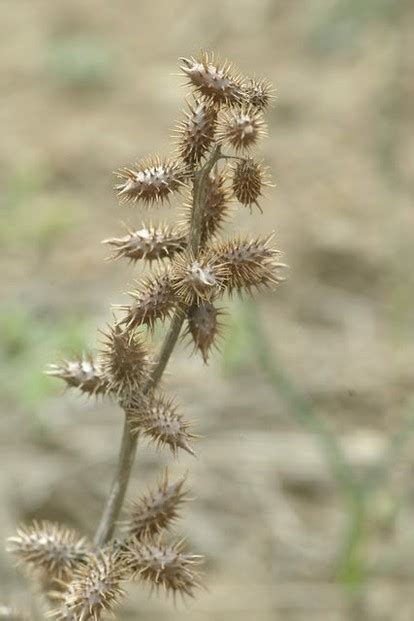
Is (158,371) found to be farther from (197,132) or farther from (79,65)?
(79,65)

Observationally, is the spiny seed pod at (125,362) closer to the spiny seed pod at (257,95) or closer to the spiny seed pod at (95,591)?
the spiny seed pod at (95,591)

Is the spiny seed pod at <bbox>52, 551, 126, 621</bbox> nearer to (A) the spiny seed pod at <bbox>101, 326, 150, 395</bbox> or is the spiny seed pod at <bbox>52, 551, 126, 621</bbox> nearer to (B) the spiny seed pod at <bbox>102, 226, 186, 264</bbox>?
(A) the spiny seed pod at <bbox>101, 326, 150, 395</bbox>

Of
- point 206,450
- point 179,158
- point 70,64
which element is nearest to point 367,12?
point 70,64

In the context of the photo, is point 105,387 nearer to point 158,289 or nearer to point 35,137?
point 158,289

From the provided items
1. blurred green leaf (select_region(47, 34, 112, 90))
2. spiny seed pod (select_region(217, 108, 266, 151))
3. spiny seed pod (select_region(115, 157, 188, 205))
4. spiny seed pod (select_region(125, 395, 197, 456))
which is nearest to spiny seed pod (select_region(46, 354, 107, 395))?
spiny seed pod (select_region(125, 395, 197, 456))

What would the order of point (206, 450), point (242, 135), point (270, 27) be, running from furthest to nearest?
point (270, 27) → point (206, 450) → point (242, 135)
